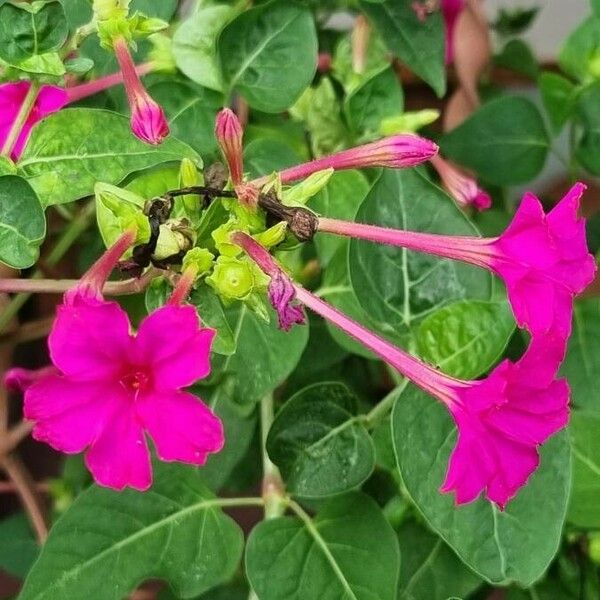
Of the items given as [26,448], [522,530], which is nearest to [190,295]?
[522,530]

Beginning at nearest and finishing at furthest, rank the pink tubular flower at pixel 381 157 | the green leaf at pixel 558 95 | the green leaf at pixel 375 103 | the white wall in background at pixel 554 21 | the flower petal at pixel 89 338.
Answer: the flower petal at pixel 89 338, the pink tubular flower at pixel 381 157, the green leaf at pixel 375 103, the green leaf at pixel 558 95, the white wall in background at pixel 554 21

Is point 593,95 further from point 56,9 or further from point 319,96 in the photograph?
point 56,9

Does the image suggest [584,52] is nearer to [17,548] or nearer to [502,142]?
[502,142]

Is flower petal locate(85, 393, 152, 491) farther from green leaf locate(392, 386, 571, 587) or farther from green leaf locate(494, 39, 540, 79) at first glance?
green leaf locate(494, 39, 540, 79)

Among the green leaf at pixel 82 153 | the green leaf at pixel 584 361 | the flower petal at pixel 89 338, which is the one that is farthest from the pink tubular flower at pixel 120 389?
the green leaf at pixel 584 361

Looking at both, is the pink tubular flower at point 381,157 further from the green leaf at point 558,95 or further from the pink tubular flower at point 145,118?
the green leaf at point 558,95

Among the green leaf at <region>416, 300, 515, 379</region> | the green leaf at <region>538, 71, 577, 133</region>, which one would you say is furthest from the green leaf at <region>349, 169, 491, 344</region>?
the green leaf at <region>538, 71, 577, 133</region>
